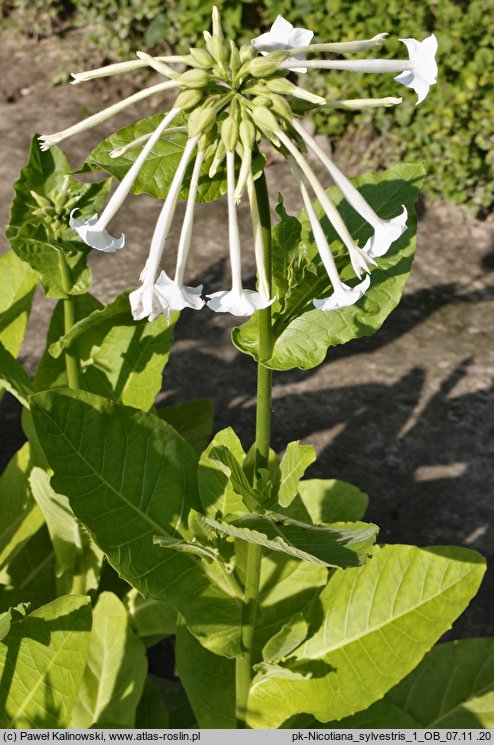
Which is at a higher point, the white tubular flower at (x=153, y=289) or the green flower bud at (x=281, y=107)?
the green flower bud at (x=281, y=107)

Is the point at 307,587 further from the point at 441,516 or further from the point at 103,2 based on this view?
the point at 103,2

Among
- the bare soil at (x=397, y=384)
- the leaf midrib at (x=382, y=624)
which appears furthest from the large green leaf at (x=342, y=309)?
the bare soil at (x=397, y=384)

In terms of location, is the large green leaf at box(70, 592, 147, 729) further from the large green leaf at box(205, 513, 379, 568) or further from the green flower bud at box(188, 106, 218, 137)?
the green flower bud at box(188, 106, 218, 137)

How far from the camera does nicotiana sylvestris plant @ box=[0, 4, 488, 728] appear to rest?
5.06ft

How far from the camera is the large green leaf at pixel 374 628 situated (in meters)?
2.32

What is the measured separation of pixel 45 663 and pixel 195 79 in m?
1.58

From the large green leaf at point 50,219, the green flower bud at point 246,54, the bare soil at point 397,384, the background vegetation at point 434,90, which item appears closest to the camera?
the green flower bud at point 246,54

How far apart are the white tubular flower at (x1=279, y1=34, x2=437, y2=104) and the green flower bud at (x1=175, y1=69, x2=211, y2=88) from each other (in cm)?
13

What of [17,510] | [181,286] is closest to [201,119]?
[181,286]

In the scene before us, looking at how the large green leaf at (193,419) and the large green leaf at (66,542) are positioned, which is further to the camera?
the large green leaf at (193,419)

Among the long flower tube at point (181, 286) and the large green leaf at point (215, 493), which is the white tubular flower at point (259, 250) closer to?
the long flower tube at point (181, 286)

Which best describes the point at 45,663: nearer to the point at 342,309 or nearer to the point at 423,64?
the point at 342,309

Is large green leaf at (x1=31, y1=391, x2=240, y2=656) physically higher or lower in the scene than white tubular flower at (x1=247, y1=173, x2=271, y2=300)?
lower

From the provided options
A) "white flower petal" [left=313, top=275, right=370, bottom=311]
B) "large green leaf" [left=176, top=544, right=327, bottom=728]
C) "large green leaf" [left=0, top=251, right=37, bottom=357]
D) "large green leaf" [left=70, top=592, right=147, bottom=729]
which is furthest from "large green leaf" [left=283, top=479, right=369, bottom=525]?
"white flower petal" [left=313, top=275, right=370, bottom=311]
